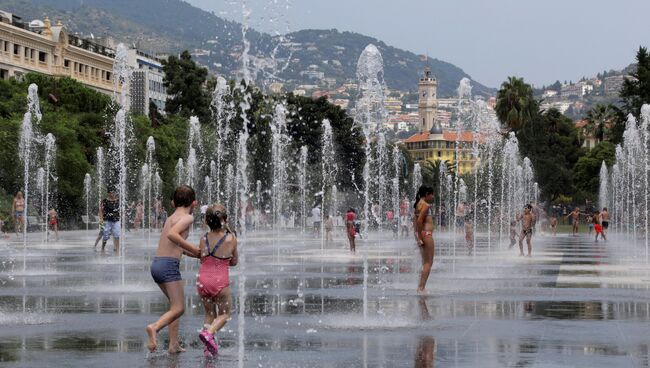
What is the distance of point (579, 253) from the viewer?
34375mm

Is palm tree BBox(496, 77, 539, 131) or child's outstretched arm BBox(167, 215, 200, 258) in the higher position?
palm tree BBox(496, 77, 539, 131)

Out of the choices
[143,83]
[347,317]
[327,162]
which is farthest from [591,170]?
[347,317]

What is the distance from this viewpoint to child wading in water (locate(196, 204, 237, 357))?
10836 mm

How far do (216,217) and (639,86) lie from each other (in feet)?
249

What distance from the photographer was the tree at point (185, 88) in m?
92.7

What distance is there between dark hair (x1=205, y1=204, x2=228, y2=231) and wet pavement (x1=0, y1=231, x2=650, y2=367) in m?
0.79

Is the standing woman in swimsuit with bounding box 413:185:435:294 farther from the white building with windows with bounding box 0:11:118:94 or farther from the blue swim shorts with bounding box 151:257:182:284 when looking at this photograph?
the white building with windows with bounding box 0:11:118:94

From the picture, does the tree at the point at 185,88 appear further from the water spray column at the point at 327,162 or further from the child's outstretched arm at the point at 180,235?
the child's outstretched arm at the point at 180,235

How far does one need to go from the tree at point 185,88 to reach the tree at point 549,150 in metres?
25.2

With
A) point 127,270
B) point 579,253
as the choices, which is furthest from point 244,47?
point 579,253

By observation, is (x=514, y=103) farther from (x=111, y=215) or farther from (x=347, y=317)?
(x=347, y=317)

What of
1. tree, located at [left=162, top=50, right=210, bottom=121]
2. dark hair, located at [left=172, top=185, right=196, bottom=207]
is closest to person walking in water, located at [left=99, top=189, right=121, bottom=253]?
dark hair, located at [left=172, top=185, right=196, bottom=207]

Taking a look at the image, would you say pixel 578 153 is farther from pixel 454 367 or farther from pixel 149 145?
pixel 454 367

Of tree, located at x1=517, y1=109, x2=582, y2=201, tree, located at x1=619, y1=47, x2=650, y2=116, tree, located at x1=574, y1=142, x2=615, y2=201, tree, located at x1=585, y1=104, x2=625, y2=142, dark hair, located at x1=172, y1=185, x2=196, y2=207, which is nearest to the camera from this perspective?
→ dark hair, located at x1=172, y1=185, x2=196, y2=207
